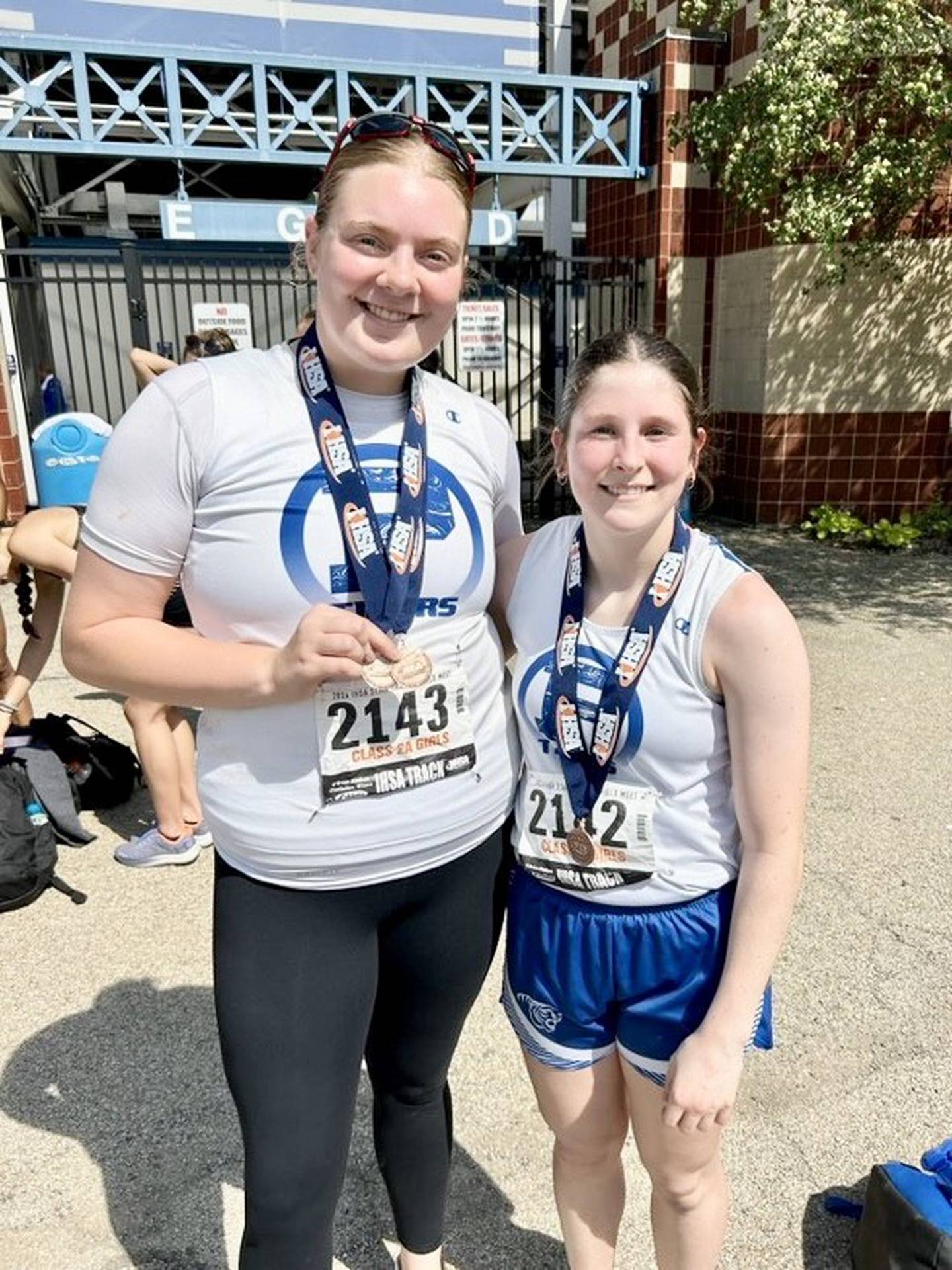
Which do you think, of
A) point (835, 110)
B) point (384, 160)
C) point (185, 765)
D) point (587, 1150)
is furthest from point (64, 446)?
point (587, 1150)

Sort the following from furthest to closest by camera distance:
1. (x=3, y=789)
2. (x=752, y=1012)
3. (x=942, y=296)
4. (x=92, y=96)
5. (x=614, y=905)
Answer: (x=92, y=96) < (x=942, y=296) < (x=3, y=789) < (x=614, y=905) < (x=752, y=1012)

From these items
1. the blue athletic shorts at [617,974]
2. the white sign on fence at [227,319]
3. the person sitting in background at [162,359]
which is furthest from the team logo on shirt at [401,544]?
the white sign on fence at [227,319]

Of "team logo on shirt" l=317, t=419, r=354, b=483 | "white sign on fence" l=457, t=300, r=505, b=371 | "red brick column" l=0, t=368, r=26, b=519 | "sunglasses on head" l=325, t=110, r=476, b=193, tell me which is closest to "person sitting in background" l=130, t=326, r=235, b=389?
"sunglasses on head" l=325, t=110, r=476, b=193

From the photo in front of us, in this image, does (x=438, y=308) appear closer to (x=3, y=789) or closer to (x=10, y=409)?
(x=3, y=789)

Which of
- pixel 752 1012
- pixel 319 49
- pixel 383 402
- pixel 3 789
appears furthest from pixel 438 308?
pixel 319 49

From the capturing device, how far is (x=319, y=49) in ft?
36.2

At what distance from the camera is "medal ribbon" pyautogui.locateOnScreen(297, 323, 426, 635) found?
1.43 m

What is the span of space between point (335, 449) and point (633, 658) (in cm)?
54

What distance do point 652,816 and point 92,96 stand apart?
16194 mm

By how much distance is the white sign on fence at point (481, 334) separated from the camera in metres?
9.77

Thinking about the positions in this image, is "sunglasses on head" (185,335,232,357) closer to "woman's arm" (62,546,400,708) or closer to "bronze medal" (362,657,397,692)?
"woman's arm" (62,546,400,708)

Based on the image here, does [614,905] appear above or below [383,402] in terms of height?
below

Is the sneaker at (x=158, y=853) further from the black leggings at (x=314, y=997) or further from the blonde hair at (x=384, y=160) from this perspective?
the blonde hair at (x=384, y=160)

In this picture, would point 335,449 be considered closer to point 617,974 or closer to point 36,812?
point 617,974
